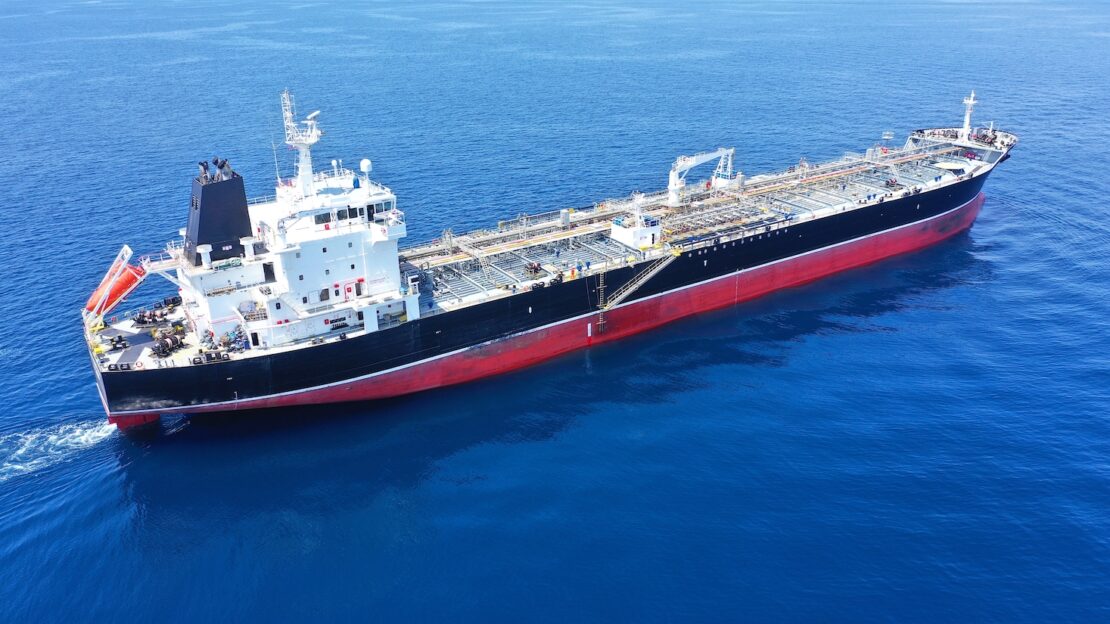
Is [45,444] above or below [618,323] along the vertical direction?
below

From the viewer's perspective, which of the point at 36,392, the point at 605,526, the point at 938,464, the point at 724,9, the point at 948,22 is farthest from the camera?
the point at 724,9

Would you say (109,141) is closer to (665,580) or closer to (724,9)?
(665,580)

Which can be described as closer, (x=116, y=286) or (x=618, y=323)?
(x=116, y=286)

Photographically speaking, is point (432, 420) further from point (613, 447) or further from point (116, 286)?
point (116, 286)

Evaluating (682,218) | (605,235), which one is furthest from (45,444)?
(682,218)

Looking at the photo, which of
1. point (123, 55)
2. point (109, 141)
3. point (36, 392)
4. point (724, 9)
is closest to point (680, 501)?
point (36, 392)

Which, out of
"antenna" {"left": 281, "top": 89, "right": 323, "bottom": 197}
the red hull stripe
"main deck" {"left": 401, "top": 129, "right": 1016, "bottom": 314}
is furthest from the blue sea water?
"antenna" {"left": 281, "top": 89, "right": 323, "bottom": 197}

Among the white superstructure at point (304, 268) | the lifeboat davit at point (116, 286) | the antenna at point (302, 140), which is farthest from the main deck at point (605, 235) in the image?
the antenna at point (302, 140)
